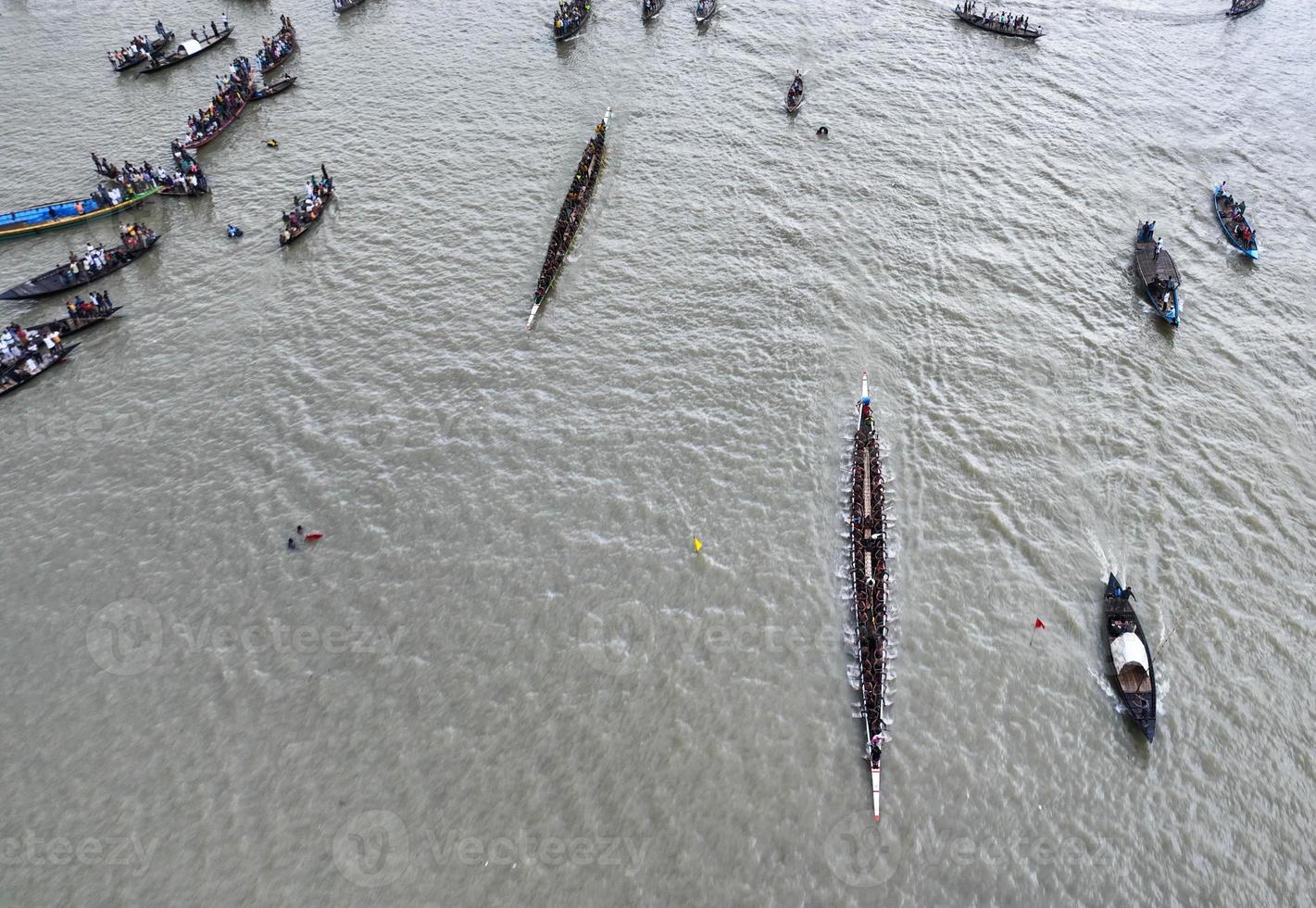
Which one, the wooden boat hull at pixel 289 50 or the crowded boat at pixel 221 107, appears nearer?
the crowded boat at pixel 221 107

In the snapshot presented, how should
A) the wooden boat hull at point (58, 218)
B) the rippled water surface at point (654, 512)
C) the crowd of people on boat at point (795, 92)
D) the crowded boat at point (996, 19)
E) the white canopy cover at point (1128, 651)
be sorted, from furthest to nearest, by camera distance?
the crowded boat at point (996, 19) < the crowd of people on boat at point (795, 92) < the wooden boat hull at point (58, 218) < the white canopy cover at point (1128, 651) < the rippled water surface at point (654, 512)

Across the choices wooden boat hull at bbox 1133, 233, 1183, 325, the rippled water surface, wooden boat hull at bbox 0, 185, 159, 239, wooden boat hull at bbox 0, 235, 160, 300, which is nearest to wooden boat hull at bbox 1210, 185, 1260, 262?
the rippled water surface

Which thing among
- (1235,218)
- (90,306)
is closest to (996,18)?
(1235,218)

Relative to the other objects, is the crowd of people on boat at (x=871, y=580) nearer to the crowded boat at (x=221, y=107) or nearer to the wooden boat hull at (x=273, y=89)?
the crowded boat at (x=221, y=107)

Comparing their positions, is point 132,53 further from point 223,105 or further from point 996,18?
point 996,18

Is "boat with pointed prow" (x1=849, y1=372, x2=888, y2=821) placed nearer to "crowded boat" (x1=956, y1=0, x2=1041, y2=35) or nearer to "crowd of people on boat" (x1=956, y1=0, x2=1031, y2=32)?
"crowded boat" (x1=956, y1=0, x2=1041, y2=35)

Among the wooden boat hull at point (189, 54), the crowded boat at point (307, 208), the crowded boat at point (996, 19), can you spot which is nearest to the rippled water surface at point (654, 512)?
the crowded boat at point (307, 208)

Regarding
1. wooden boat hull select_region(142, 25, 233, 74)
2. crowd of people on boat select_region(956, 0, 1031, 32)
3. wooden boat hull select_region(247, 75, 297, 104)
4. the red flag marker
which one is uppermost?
crowd of people on boat select_region(956, 0, 1031, 32)
